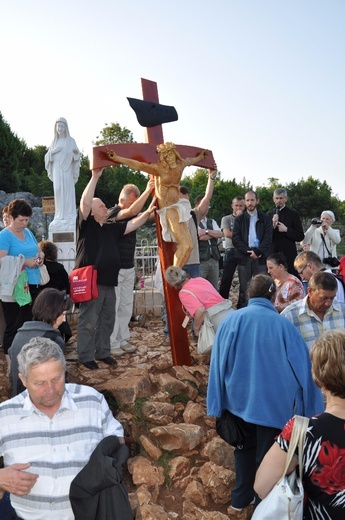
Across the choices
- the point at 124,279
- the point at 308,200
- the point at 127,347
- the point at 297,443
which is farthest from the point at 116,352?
the point at 308,200

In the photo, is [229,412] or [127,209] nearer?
[229,412]

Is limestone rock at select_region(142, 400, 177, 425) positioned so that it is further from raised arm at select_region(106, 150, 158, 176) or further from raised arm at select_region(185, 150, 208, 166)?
raised arm at select_region(185, 150, 208, 166)

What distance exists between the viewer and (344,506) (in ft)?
5.99

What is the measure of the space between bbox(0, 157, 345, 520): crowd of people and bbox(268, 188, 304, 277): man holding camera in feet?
1.07

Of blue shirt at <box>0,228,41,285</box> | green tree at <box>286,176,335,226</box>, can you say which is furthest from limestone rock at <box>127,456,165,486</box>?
green tree at <box>286,176,335,226</box>

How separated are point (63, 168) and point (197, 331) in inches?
239

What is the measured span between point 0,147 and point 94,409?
92.9 feet

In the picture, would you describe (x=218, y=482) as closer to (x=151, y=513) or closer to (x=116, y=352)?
(x=151, y=513)

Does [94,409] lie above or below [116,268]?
Result: below

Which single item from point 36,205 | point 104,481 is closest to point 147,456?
point 104,481

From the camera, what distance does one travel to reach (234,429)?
2.93m

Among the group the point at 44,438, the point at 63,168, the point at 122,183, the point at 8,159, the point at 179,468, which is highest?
the point at 8,159

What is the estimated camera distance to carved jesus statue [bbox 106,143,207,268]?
178 inches

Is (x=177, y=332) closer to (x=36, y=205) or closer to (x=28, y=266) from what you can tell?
(x=28, y=266)
